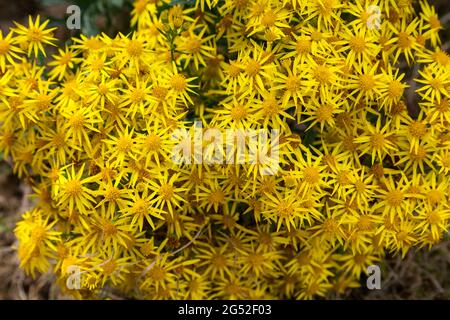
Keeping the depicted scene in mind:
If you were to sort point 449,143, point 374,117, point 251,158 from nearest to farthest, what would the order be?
1. point 251,158
2. point 449,143
3. point 374,117

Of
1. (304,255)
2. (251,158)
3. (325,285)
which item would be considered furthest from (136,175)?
(325,285)

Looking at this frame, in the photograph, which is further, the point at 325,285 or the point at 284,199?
the point at 325,285

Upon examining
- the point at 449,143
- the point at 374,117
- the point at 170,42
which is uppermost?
the point at 170,42

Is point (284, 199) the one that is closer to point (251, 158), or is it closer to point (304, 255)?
point (251, 158)

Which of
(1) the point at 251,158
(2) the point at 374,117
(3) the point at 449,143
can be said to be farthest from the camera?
(2) the point at 374,117

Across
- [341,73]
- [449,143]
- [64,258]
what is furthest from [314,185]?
[64,258]

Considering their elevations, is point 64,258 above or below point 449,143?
below
